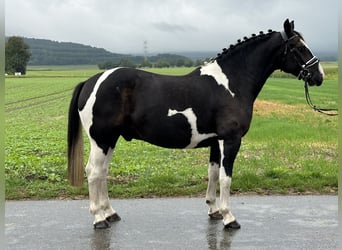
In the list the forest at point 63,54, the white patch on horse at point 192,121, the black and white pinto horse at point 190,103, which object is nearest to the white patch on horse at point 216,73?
the black and white pinto horse at point 190,103

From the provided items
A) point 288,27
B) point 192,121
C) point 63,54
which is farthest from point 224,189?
point 63,54

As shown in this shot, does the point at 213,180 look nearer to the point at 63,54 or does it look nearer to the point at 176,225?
the point at 176,225

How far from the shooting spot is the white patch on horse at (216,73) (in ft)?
17.5

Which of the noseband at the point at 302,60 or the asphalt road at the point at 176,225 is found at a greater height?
the noseband at the point at 302,60

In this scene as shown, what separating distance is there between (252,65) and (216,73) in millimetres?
459

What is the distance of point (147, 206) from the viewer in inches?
235

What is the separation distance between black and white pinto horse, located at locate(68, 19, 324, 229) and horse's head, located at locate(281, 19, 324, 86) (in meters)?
0.01

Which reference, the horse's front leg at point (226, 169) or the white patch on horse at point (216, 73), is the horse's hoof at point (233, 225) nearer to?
the horse's front leg at point (226, 169)

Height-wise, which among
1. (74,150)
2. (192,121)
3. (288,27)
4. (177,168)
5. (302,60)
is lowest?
(177,168)

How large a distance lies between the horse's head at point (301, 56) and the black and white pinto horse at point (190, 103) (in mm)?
11

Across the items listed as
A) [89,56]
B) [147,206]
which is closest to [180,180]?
[147,206]

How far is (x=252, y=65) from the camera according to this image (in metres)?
5.51

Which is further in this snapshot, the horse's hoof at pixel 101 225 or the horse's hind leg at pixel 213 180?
the horse's hind leg at pixel 213 180

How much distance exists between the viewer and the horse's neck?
543 centimetres
